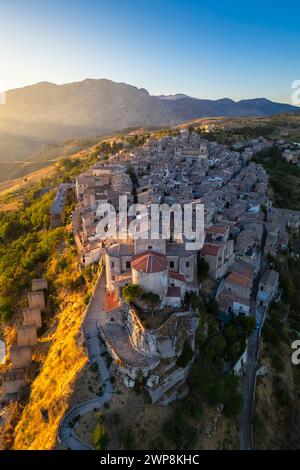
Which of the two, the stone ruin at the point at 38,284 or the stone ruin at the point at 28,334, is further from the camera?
the stone ruin at the point at 38,284

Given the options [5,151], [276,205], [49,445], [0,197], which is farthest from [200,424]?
[5,151]

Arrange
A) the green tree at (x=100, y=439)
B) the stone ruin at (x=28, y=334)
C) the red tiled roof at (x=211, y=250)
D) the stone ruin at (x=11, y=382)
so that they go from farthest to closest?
the stone ruin at (x=28, y=334)
the red tiled roof at (x=211, y=250)
the stone ruin at (x=11, y=382)
the green tree at (x=100, y=439)

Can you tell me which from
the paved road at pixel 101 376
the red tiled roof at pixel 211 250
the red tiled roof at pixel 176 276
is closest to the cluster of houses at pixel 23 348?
the paved road at pixel 101 376

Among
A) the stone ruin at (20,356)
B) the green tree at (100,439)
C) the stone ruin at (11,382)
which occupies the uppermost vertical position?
the green tree at (100,439)

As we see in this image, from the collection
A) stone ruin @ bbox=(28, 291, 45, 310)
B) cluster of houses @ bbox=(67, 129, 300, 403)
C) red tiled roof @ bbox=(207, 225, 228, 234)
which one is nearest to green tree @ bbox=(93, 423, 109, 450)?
cluster of houses @ bbox=(67, 129, 300, 403)

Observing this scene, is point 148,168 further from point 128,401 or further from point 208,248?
point 128,401

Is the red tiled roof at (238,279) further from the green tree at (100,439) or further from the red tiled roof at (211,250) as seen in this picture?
the green tree at (100,439)

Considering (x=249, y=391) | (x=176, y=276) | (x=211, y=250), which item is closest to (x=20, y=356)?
(x=176, y=276)

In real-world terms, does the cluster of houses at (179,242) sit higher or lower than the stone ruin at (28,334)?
higher

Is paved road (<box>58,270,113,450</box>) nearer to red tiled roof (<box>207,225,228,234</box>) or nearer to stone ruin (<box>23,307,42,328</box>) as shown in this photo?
stone ruin (<box>23,307,42,328</box>)
